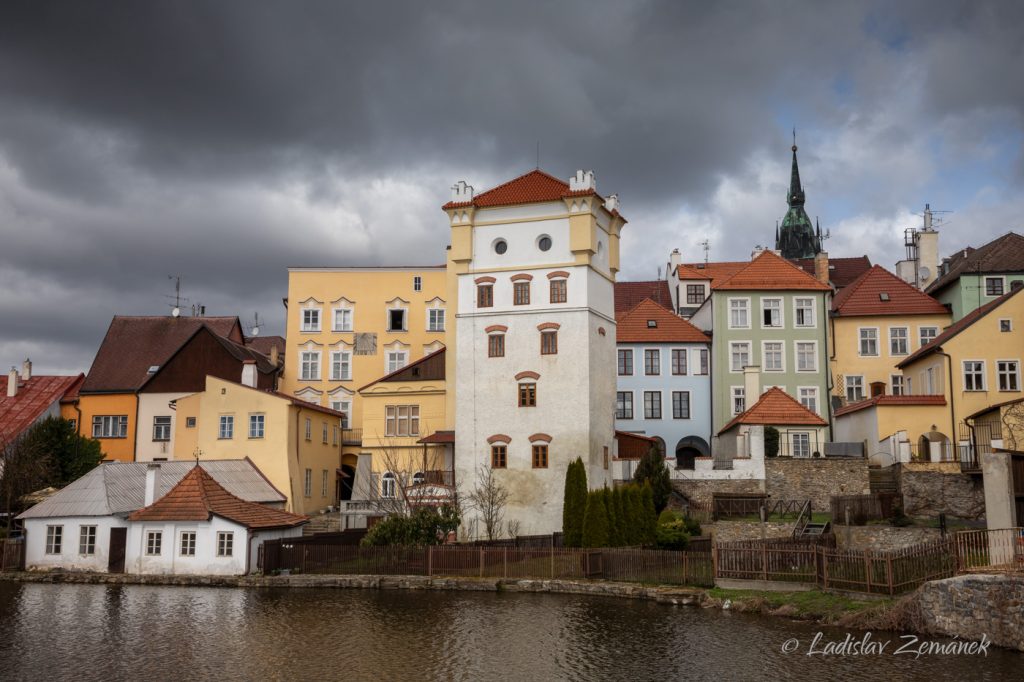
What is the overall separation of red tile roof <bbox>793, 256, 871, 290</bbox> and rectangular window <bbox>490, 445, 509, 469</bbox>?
44.6 meters

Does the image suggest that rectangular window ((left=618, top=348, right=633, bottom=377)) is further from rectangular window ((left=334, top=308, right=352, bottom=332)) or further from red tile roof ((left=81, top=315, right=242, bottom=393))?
red tile roof ((left=81, top=315, right=242, bottom=393))

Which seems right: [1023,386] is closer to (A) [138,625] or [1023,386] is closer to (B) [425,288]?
(B) [425,288]

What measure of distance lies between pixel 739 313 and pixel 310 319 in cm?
2719

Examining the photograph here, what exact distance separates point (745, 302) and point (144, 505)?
3609 centimetres

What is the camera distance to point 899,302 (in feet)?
196

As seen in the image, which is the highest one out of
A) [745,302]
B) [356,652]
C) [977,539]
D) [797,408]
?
[745,302]

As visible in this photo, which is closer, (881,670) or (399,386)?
(881,670)

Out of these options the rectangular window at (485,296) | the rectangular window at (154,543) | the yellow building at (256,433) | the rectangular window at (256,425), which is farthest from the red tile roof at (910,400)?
the rectangular window at (154,543)

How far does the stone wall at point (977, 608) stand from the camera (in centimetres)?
2156

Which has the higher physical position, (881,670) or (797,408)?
(797,408)

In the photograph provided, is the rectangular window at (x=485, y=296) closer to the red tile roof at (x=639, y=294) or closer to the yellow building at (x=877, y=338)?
the yellow building at (x=877, y=338)

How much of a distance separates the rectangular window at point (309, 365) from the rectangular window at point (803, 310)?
30127 mm

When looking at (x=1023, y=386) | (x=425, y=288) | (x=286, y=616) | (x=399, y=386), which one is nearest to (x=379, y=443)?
(x=399, y=386)

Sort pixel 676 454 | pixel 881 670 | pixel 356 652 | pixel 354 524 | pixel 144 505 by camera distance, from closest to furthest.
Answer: pixel 881 670
pixel 356 652
pixel 144 505
pixel 354 524
pixel 676 454
